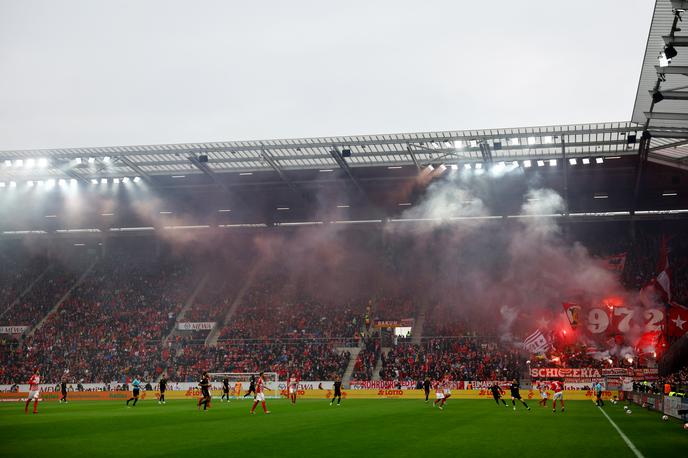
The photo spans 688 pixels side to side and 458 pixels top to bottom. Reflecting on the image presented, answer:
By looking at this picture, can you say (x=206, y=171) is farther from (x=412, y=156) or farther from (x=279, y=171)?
(x=412, y=156)

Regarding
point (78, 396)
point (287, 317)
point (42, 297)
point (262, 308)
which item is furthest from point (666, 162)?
point (42, 297)

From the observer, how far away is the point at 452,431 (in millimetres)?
20812

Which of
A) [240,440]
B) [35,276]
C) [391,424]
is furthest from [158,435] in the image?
[35,276]

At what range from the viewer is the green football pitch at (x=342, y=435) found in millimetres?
15594

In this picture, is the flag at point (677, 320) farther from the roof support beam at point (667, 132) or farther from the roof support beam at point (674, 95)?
the roof support beam at point (674, 95)

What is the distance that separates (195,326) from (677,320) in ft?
131

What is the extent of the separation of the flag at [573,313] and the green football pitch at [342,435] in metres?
22.9

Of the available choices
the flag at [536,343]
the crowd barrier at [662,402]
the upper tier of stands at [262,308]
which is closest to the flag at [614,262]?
the upper tier of stands at [262,308]

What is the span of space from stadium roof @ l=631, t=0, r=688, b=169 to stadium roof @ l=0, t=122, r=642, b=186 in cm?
198

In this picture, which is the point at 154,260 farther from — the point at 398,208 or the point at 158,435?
the point at 158,435

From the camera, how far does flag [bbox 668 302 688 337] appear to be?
45969 millimetres

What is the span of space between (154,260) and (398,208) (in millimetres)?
27001

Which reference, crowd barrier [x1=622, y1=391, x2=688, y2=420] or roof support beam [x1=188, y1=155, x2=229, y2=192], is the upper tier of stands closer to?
crowd barrier [x1=622, y1=391, x2=688, y2=420]

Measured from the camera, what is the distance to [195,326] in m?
60.0
